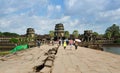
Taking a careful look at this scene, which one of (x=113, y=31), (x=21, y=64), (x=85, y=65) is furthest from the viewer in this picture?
Result: (x=113, y=31)

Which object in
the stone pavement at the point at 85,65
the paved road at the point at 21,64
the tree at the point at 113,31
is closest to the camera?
the stone pavement at the point at 85,65

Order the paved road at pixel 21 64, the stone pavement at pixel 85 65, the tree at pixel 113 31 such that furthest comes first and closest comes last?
the tree at pixel 113 31 → the paved road at pixel 21 64 → the stone pavement at pixel 85 65

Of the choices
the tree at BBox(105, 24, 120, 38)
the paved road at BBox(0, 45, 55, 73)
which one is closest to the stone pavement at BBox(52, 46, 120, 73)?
the paved road at BBox(0, 45, 55, 73)

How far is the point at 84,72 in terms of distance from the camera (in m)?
11.0

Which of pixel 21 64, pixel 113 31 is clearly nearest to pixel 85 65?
pixel 21 64

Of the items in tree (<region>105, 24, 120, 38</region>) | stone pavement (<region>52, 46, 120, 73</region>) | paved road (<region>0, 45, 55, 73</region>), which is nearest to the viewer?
stone pavement (<region>52, 46, 120, 73</region>)

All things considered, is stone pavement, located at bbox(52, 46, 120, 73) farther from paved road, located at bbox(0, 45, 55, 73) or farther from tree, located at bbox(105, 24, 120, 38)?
tree, located at bbox(105, 24, 120, 38)

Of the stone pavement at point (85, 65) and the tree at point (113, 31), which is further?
the tree at point (113, 31)

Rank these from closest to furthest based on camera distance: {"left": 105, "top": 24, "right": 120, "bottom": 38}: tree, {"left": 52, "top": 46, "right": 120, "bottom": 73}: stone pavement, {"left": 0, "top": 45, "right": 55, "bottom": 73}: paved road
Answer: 1. {"left": 52, "top": 46, "right": 120, "bottom": 73}: stone pavement
2. {"left": 0, "top": 45, "right": 55, "bottom": 73}: paved road
3. {"left": 105, "top": 24, "right": 120, "bottom": 38}: tree

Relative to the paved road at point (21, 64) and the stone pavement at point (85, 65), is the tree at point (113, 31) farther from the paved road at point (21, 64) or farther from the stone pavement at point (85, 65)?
the stone pavement at point (85, 65)

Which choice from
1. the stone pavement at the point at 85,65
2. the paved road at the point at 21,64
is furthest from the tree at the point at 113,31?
the stone pavement at the point at 85,65

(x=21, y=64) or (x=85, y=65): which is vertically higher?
(x=85, y=65)

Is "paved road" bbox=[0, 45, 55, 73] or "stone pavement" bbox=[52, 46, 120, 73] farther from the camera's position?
"paved road" bbox=[0, 45, 55, 73]

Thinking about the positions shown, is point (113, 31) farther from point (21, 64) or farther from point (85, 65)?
point (85, 65)
